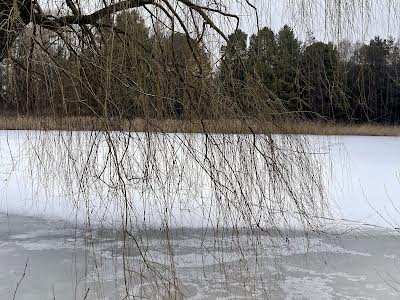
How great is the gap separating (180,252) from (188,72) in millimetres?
1117

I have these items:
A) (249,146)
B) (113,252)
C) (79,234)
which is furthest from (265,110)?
(79,234)

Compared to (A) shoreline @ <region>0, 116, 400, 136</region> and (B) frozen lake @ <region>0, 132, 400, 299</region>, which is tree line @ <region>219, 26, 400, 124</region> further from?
(B) frozen lake @ <region>0, 132, 400, 299</region>

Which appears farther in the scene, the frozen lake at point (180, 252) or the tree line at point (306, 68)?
the frozen lake at point (180, 252)

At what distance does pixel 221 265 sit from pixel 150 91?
887 millimetres

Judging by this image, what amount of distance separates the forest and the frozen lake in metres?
0.16

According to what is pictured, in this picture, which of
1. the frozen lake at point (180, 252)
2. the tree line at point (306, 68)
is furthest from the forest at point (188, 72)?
the frozen lake at point (180, 252)

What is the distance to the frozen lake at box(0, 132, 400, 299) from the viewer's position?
2.02 metres

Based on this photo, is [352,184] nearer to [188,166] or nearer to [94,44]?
[188,166]

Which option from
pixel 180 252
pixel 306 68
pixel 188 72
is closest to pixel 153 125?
pixel 188 72

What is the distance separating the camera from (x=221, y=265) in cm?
230

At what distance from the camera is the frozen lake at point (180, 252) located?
2.02 metres

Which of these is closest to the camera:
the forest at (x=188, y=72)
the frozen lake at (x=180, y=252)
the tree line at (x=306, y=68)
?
the forest at (x=188, y=72)

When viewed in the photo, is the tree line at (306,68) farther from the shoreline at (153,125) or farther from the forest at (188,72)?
the shoreline at (153,125)

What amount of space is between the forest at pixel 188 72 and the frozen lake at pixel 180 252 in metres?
0.16
